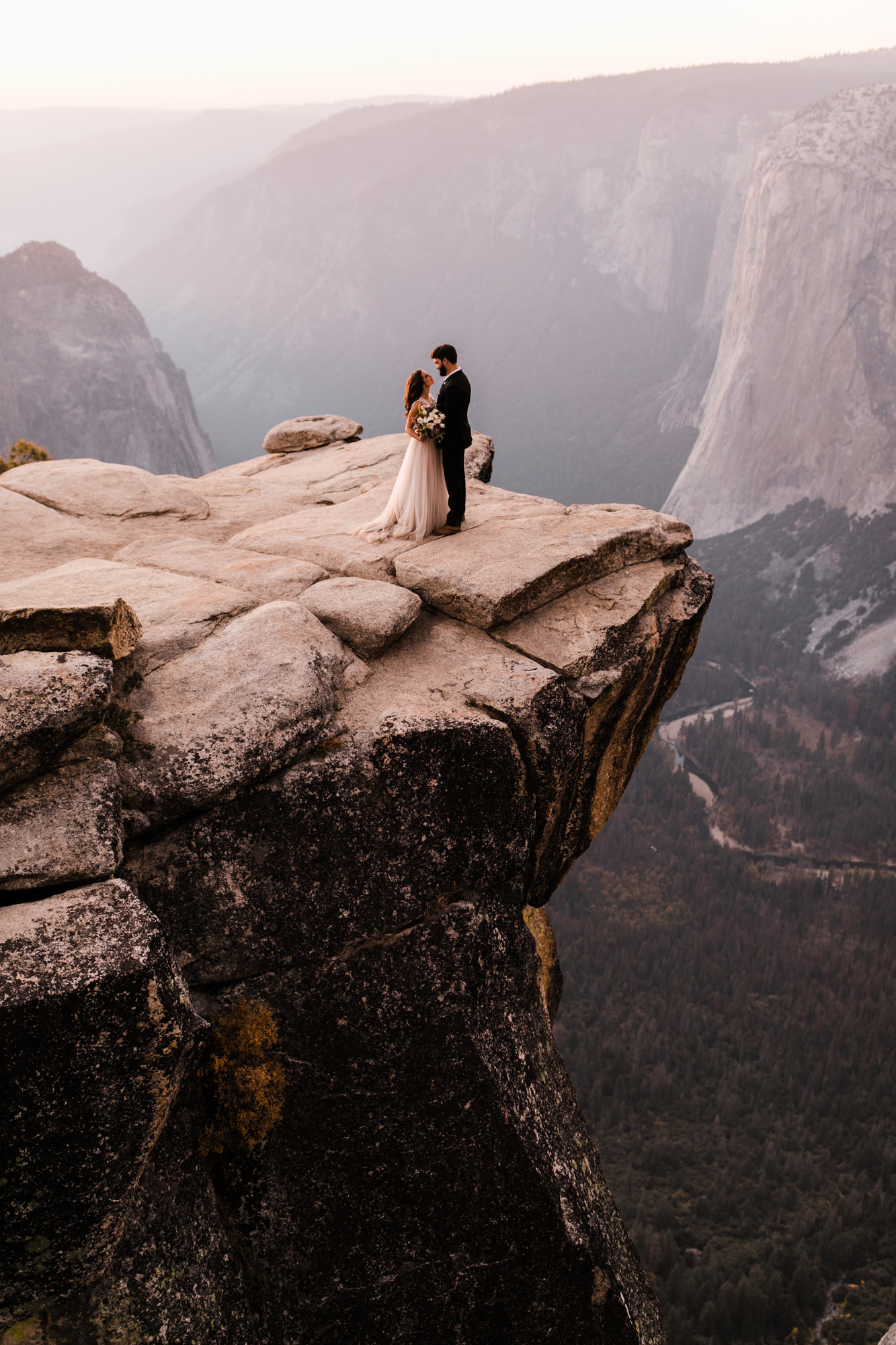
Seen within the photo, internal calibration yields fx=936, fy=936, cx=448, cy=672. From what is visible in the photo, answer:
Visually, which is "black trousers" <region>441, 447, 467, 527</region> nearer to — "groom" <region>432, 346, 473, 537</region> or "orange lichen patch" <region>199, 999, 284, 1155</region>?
"groom" <region>432, 346, 473, 537</region>

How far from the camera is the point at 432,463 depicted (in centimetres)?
1498

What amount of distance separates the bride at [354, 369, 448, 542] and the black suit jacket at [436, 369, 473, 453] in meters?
0.23

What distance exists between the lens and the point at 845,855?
96.3 m

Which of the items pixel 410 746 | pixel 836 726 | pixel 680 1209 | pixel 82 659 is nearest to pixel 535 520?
pixel 410 746

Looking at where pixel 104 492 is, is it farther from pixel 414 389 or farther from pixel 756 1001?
pixel 756 1001

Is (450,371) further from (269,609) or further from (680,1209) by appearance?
(680,1209)

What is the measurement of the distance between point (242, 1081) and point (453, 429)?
9940 mm

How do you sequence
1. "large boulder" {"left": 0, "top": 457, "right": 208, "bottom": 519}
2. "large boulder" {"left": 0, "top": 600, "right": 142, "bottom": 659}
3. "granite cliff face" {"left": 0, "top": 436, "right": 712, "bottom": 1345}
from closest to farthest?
"granite cliff face" {"left": 0, "top": 436, "right": 712, "bottom": 1345}
"large boulder" {"left": 0, "top": 600, "right": 142, "bottom": 659}
"large boulder" {"left": 0, "top": 457, "right": 208, "bottom": 519}

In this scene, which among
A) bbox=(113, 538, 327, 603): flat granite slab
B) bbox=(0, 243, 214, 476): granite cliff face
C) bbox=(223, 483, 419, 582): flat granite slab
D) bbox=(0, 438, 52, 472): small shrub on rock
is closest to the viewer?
bbox=(113, 538, 327, 603): flat granite slab

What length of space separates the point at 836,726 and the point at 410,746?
118972 millimetres

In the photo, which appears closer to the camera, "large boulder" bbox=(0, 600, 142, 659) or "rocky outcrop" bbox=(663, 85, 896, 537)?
"large boulder" bbox=(0, 600, 142, 659)

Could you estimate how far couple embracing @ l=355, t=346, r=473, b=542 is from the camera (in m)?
14.8

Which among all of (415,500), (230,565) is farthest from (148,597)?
(415,500)

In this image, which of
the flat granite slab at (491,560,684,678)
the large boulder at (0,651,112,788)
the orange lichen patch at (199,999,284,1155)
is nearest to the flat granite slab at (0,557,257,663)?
the large boulder at (0,651,112,788)
